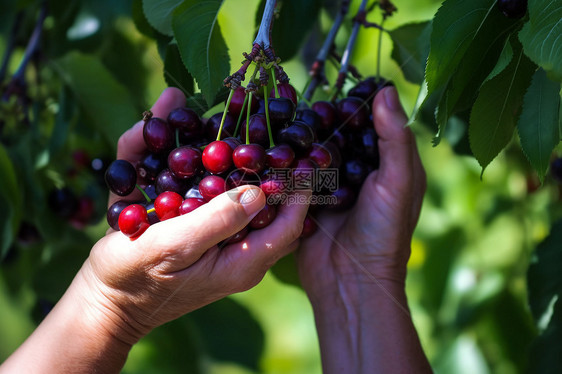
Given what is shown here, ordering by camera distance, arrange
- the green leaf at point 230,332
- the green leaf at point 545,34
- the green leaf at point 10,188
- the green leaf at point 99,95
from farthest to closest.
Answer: the green leaf at point 230,332, the green leaf at point 99,95, the green leaf at point 10,188, the green leaf at point 545,34

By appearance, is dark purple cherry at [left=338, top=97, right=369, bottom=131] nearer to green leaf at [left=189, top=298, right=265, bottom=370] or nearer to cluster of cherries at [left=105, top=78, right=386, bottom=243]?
cluster of cherries at [left=105, top=78, right=386, bottom=243]

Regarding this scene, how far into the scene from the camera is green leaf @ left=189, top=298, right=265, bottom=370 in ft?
6.11

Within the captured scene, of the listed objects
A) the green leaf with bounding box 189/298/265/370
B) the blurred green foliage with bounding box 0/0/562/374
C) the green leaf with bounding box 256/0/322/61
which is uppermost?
the green leaf with bounding box 256/0/322/61

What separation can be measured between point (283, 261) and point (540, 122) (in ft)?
2.53

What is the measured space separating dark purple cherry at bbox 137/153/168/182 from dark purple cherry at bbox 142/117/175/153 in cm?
4

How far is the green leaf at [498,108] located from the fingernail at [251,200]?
359 millimetres

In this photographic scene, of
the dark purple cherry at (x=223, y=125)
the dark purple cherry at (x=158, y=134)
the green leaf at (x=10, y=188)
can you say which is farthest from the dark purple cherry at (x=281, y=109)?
the green leaf at (x=10, y=188)

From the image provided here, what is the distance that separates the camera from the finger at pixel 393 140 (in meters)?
1.15

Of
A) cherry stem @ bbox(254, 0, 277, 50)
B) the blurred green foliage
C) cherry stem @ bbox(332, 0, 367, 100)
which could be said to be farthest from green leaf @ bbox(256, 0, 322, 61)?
cherry stem @ bbox(254, 0, 277, 50)

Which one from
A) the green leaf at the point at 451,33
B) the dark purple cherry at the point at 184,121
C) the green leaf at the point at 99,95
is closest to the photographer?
the green leaf at the point at 451,33

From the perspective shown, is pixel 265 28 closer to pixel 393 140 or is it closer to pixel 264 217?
pixel 264 217

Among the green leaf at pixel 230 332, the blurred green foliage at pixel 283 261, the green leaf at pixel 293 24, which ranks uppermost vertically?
the green leaf at pixel 293 24

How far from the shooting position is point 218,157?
83 cm

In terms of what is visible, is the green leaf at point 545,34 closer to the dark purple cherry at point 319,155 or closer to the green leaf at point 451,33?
the green leaf at point 451,33
